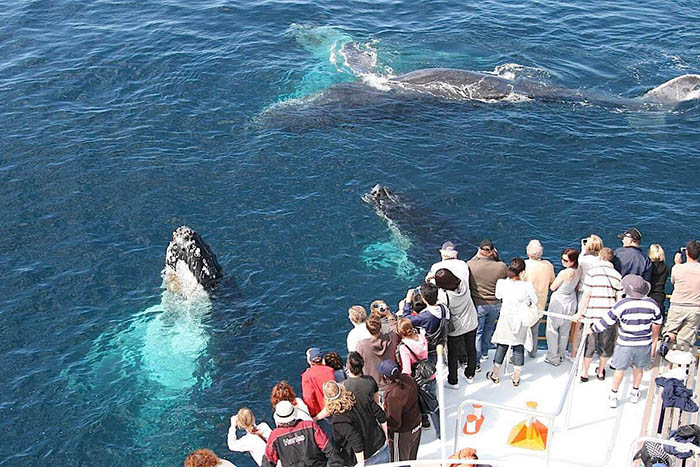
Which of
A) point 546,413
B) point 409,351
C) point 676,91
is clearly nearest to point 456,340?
point 409,351

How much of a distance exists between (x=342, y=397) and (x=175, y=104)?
986 inches

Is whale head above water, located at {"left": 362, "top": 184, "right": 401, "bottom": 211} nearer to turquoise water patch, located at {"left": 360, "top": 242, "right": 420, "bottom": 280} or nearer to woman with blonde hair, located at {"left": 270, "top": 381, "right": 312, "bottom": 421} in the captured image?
turquoise water patch, located at {"left": 360, "top": 242, "right": 420, "bottom": 280}

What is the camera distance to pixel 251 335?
2153 cm

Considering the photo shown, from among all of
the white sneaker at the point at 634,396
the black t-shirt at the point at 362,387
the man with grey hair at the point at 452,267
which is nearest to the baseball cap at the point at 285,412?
the black t-shirt at the point at 362,387

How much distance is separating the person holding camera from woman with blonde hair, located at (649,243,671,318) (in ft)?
0.90

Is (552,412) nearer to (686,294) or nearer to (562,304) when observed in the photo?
(562,304)

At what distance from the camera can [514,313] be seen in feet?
47.6

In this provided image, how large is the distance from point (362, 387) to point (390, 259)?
42.0 feet

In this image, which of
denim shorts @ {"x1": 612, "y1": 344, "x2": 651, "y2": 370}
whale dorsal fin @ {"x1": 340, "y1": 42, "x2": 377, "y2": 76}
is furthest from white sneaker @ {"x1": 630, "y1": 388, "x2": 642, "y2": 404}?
whale dorsal fin @ {"x1": 340, "y1": 42, "x2": 377, "y2": 76}

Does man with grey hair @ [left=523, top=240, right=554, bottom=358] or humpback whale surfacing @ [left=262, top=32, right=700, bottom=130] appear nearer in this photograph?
man with grey hair @ [left=523, top=240, right=554, bottom=358]

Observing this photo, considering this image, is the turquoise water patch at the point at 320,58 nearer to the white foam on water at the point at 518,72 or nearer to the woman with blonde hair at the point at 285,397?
the white foam on water at the point at 518,72

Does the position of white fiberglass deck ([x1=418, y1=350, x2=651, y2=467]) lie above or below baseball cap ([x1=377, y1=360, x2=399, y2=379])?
below

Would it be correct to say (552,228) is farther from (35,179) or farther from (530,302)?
(35,179)

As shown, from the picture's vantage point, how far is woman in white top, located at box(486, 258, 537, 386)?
46.9ft
